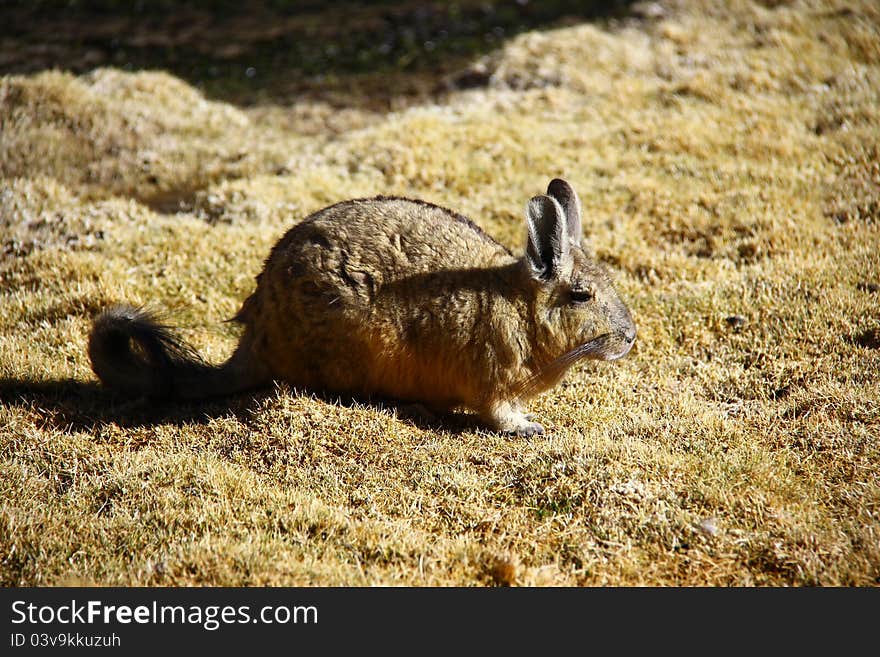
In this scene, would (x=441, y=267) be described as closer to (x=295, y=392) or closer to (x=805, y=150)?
(x=295, y=392)

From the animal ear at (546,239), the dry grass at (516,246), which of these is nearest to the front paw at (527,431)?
the dry grass at (516,246)

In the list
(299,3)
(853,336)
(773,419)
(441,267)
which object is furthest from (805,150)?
(299,3)

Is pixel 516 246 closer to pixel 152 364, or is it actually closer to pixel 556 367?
pixel 556 367

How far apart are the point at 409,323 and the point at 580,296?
126cm

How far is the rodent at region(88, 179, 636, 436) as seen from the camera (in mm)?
5781

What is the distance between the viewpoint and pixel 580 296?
19.4 ft

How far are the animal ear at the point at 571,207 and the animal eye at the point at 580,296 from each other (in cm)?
42

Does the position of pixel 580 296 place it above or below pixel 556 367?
above

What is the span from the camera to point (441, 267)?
593 cm

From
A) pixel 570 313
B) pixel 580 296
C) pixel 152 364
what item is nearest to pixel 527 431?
pixel 570 313

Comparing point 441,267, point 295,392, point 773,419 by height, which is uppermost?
point 441,267

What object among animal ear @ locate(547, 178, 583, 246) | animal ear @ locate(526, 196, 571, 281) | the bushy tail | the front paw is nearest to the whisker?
the front paw

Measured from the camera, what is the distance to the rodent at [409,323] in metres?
5.78
